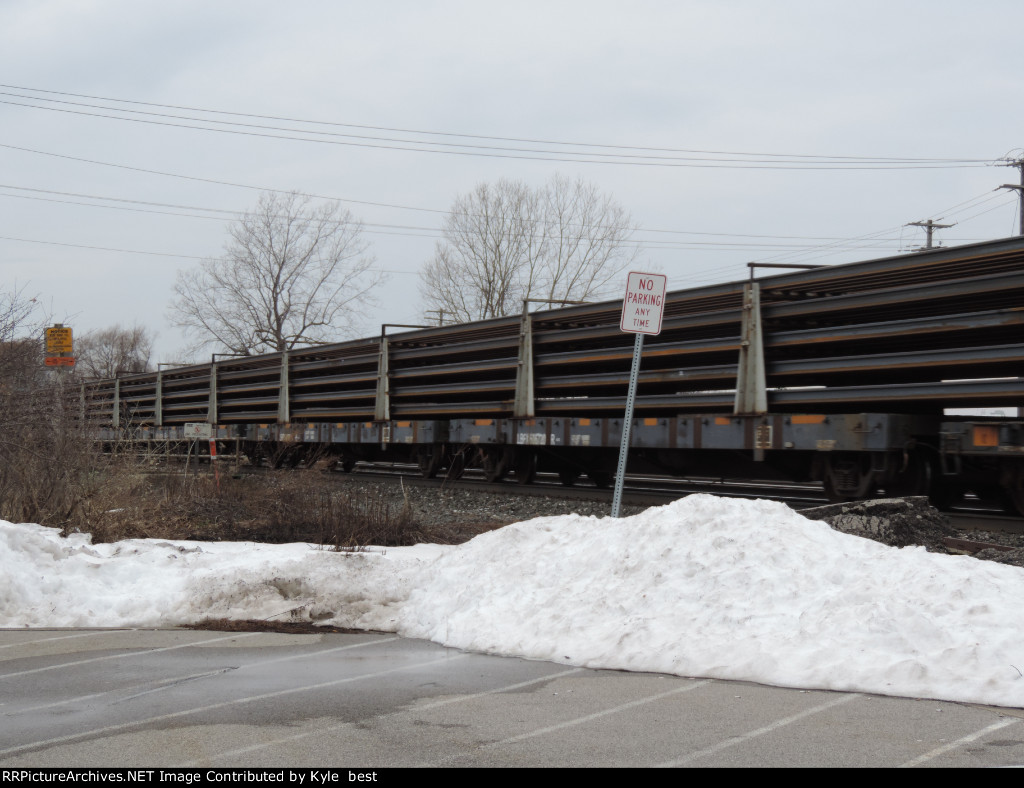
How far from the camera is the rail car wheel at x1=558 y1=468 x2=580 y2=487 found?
18625 mm

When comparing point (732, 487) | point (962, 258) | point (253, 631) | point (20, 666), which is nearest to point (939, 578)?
point (253, 631)

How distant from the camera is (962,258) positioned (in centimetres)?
1052

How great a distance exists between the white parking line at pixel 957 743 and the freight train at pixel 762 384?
648 cm

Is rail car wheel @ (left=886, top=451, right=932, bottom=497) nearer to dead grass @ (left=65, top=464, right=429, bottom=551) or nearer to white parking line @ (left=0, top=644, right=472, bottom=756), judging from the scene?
dead grass @ (left=65, top=464, right=429, bottom=551)

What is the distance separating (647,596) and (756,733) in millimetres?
1898

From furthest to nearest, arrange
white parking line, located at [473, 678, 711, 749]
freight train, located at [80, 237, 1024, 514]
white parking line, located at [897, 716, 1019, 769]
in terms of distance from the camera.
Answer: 1. freight train, located at [80, 237, 1024, 514]
2. white parking line, located at [473, 678, 711, 749]
3. white parking line, located at [897, 716, 1019, 769]

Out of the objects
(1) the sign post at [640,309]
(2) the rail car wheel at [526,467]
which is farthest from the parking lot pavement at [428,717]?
(2) the rail car wheel at [526,467]

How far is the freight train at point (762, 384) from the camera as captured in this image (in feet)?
35.0

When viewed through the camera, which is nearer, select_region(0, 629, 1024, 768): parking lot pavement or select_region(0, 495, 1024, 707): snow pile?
select_region(0, 629, 1024, 768): parking lot pavement

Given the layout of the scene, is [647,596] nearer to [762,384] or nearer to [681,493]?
[762,384]

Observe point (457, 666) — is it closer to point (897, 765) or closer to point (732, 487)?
point (897, 765)

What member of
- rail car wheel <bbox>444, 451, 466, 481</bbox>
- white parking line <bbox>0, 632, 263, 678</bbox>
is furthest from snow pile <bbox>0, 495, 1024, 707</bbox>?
rail car wheel <bbox>444, 451, 466, 481</bbox>

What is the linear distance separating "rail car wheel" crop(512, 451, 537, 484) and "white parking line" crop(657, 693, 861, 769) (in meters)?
13.6

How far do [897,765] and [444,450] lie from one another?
16.5 m
